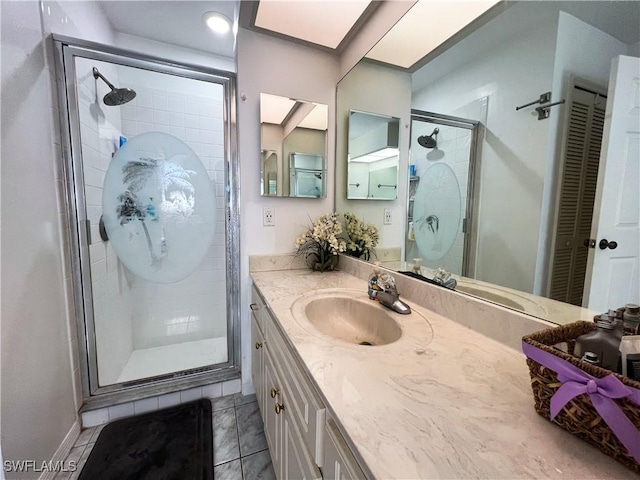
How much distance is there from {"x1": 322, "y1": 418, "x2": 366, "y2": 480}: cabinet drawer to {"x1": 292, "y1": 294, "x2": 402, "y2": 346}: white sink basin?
1.36 ft

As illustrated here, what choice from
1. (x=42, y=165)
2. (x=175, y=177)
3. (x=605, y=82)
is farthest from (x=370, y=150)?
(x=42, y=165)

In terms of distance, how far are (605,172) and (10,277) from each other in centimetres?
183

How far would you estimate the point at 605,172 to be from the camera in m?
0.58

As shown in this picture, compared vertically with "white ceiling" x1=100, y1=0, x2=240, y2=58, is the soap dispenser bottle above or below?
below

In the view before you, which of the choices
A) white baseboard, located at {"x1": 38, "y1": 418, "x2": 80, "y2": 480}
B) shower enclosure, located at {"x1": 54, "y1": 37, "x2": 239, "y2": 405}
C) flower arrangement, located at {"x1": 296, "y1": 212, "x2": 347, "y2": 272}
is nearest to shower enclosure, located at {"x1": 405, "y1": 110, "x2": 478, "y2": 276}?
flower arrangement, located at {"x1": 296, "y1": 212, "x2": 347, "y2": 272}

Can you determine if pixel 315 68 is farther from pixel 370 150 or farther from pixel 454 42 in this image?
pixel 454 42

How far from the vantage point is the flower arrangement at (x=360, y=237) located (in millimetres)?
1476

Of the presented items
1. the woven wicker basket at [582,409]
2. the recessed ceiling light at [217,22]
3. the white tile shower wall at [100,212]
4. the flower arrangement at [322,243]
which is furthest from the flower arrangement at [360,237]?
the recessed ceiling light at [217,22]

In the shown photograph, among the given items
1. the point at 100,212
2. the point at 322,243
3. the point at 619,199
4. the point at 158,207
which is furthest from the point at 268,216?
the point at 619,199

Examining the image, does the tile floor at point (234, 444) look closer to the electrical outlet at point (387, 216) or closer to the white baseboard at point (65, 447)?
the white baseboard at point (65, 447)

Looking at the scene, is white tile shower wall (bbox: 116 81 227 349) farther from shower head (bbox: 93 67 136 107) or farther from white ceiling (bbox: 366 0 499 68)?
white ceiling (bbox: 366 0 499 68)

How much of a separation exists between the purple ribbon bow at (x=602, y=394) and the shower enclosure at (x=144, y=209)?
1.45 meters

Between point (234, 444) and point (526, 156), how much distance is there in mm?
1723

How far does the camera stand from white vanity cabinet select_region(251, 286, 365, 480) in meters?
0.51
